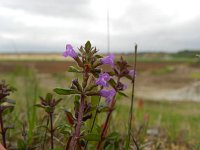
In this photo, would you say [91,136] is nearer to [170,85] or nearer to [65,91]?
[65,91]

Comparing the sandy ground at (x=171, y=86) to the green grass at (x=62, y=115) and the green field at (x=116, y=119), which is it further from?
the green field at (x=116, y=119)

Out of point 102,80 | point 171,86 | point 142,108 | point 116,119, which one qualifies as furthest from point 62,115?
point 171,86

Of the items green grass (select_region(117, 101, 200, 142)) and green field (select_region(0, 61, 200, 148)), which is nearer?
green field (select_region(0, 61, 200, 148))

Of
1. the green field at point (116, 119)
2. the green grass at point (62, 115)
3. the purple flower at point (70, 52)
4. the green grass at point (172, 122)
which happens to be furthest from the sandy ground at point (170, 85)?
the purple flower at point (70, 52)

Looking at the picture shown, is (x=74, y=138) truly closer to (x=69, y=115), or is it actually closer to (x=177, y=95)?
(x=69, y=115)

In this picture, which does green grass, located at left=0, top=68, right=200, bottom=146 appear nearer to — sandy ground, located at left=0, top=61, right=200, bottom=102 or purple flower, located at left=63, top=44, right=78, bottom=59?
purple flower, located at left=63, top=44, right=78, bottom=59

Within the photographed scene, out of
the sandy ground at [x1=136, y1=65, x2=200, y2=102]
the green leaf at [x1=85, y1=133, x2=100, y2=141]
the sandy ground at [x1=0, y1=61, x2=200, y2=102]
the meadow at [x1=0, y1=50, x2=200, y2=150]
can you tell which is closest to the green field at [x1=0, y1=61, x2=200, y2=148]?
the meadow at [x1=0, y1=50, x2=200, y2=150]

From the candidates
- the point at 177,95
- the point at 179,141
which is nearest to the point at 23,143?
the point at 179,141

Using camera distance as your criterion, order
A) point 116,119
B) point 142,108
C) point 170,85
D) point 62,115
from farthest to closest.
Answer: point 170,85 < point 142,108 < point 116,119 < point 62,115
